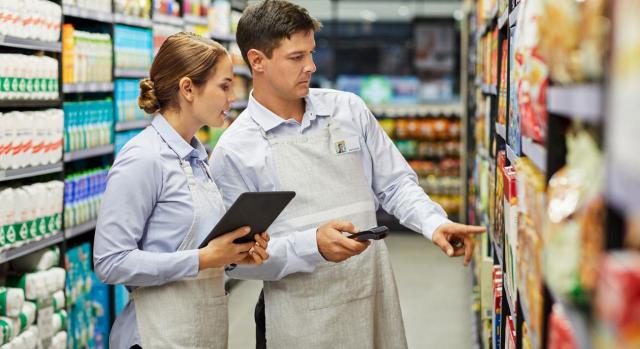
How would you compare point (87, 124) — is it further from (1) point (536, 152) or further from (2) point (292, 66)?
(1) point (536, 152)

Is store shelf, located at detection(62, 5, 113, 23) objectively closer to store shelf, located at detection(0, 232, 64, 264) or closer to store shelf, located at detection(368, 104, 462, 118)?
store shelf, located at detection(0, 232, 64, 264)

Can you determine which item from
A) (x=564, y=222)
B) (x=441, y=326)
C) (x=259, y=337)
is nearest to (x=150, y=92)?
(x=259, y=337)

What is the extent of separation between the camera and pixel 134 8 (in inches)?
232

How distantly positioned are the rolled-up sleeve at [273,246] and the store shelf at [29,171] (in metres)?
1.57

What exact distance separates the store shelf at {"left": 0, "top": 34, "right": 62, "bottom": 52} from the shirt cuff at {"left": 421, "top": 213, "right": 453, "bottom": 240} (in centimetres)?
225

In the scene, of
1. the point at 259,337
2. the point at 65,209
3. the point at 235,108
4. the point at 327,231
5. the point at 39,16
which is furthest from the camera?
the point at 235,108

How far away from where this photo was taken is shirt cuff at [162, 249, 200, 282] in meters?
2.62

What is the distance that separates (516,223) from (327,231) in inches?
25.8

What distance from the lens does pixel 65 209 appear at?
4797mm

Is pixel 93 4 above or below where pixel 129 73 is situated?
above

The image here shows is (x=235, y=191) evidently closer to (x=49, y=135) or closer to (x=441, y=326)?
(x=49, y=135)

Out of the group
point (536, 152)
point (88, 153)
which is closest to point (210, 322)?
point (536, 152)

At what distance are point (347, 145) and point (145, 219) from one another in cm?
72

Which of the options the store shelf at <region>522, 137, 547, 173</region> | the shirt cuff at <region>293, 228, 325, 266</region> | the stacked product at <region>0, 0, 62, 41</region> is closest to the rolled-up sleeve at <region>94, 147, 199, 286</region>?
the shirt cuff at <region>293, 228, 325, 266</region>
